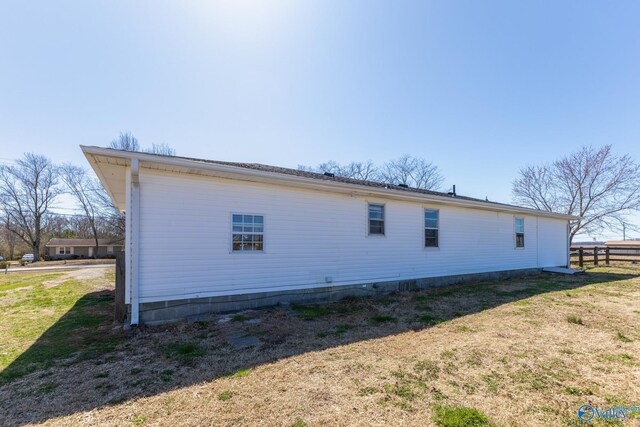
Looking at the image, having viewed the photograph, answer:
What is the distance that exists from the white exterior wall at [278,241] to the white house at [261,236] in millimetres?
22

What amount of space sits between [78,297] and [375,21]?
12.1 meters

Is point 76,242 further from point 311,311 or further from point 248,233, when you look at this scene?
point 311,311

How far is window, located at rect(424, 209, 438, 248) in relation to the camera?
383 inches

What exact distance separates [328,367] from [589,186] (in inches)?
1141

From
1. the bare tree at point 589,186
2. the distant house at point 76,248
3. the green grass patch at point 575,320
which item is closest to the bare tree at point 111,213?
the distant house at point 76,248

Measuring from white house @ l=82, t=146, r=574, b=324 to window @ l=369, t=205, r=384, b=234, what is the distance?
30mm

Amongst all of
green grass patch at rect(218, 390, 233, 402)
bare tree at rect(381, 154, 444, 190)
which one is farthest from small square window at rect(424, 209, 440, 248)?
bare tree at rect(381, 154, 444, 190)

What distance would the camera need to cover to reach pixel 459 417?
2.53 metres

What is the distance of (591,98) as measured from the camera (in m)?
11.8

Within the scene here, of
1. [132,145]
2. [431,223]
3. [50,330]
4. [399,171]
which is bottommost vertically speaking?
[50,330]

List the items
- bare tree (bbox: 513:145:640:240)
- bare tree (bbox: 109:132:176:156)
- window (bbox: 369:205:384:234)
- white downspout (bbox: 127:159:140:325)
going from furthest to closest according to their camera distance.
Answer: bare tree (bbox: 109:132:176:156) → bare tree (bbox: 513:145:640:240) → window (bbox: 369:205:384:234) → white downspout (bbox: 127:159:140:325)

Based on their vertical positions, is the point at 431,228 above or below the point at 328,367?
above
